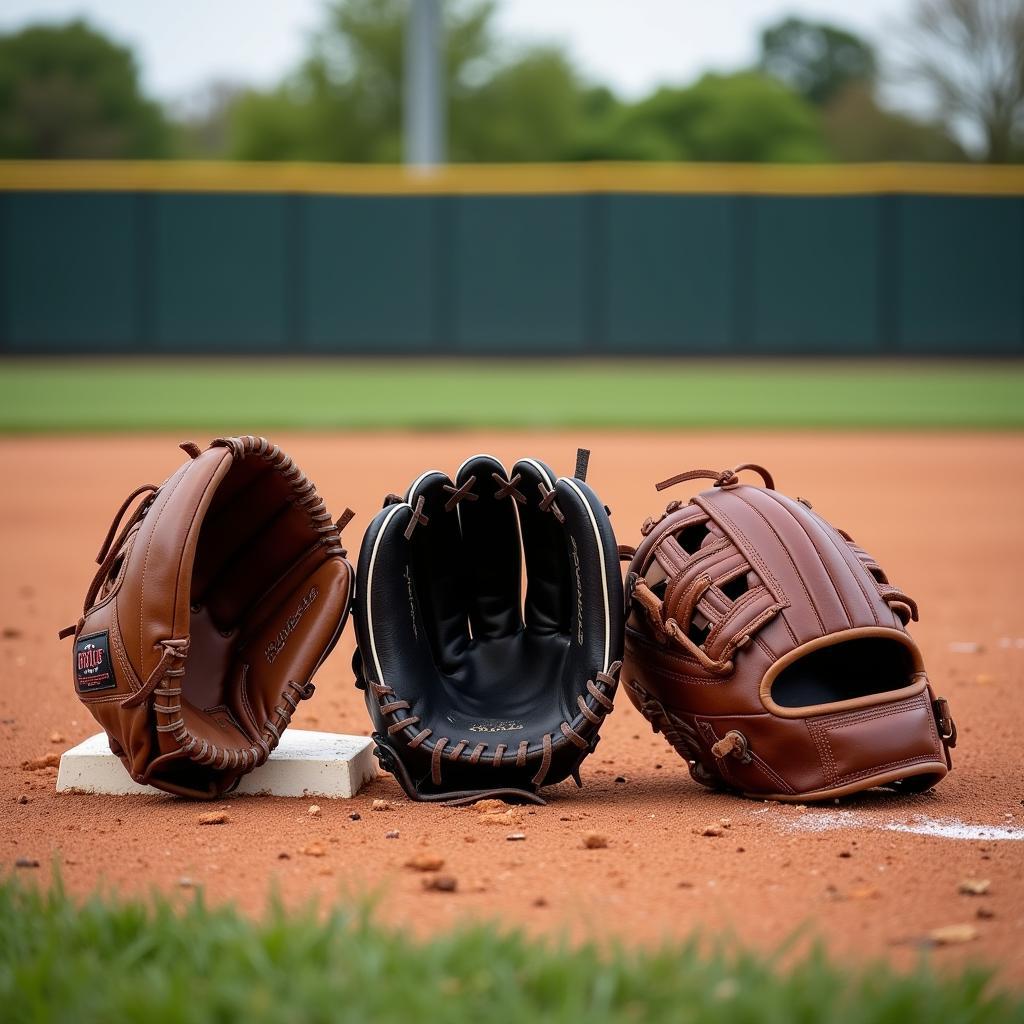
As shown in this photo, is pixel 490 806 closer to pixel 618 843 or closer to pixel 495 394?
pixel 618 843

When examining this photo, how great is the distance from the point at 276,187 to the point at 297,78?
3062cm

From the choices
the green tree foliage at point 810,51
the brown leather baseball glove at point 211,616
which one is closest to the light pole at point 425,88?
the brown leather baseball glove at point 211,616

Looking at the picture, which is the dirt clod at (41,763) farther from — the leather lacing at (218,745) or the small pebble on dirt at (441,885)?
the small pebble on dirt at (441,885)

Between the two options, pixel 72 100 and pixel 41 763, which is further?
pixel 72 100

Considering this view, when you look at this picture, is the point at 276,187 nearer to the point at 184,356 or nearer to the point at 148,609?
the point at 184,356

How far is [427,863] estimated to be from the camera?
225 cm

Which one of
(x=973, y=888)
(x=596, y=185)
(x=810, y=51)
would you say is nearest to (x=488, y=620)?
(x=973, y=888)

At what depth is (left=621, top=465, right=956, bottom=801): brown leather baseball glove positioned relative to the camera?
262cm

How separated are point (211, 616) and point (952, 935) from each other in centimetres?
173

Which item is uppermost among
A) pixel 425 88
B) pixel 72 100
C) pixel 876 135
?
pixel 72 100

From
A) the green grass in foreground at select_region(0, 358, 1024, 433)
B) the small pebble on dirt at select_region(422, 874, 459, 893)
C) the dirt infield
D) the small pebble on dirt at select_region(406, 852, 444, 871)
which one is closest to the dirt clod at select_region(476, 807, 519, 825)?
the dirt infield

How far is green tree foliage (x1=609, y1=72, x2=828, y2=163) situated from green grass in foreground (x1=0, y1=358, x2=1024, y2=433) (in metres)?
24.8

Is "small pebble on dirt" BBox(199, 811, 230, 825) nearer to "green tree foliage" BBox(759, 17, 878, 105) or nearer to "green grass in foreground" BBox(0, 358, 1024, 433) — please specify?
"green grass in foreground" BBox(0, 358, 1024, 433)

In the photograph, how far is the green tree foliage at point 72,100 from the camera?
44.8 meters
